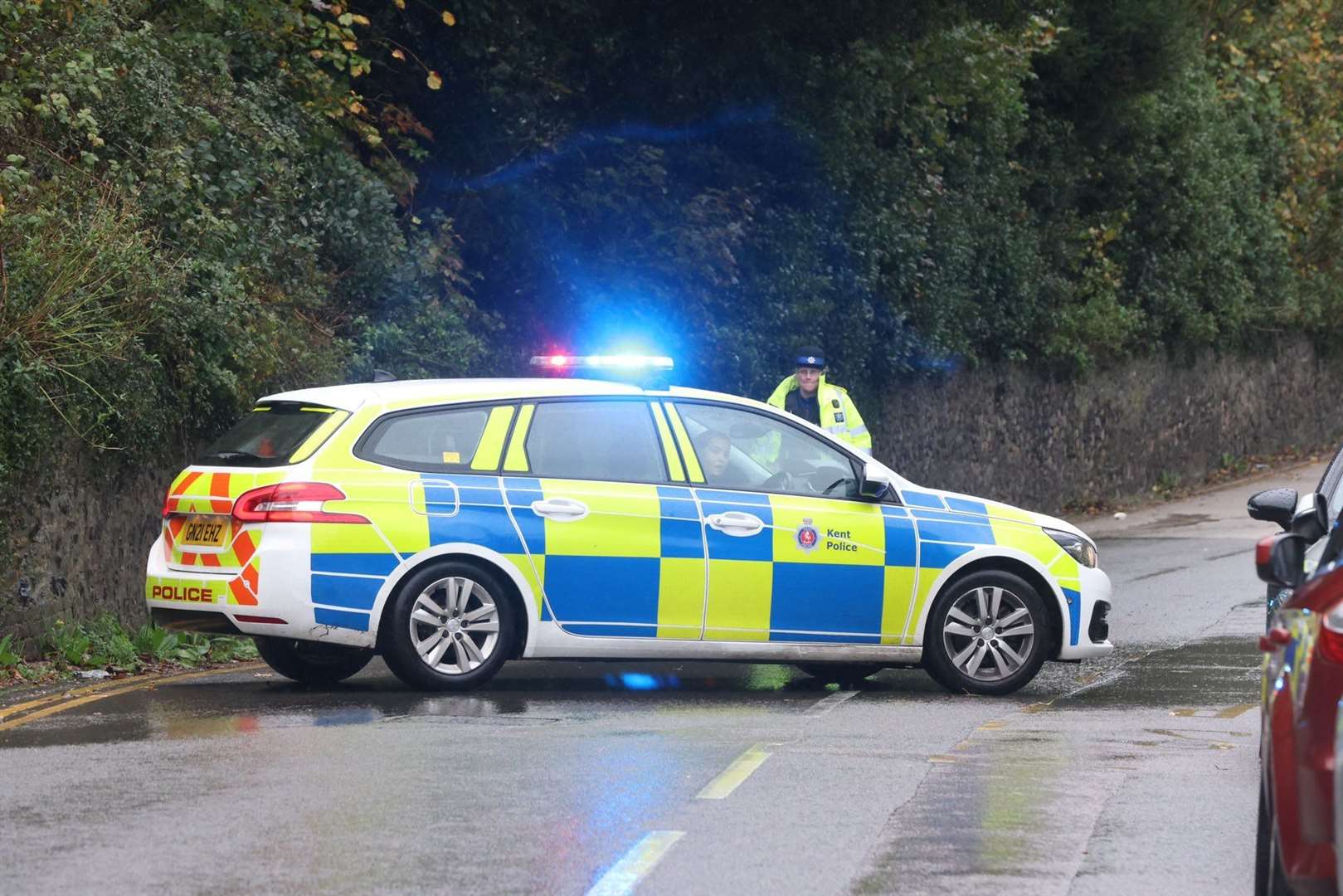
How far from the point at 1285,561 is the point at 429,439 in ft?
19.0

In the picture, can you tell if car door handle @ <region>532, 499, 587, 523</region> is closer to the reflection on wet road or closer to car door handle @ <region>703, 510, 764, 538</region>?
car door handle @ <region>703, 510, 764, 538</region>

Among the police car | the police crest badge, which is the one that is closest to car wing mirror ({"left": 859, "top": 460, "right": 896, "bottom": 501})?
the police car

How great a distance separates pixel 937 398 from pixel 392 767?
17.1 metres

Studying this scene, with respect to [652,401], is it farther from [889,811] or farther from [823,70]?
[823,70]

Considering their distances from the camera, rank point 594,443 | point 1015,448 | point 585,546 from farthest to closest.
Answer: point 1015,448 < point 594,443 < point 585,546

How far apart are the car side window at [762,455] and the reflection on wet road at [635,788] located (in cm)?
108

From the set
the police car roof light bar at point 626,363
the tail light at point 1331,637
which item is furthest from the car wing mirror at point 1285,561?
the police car roof light bar at point 626,363

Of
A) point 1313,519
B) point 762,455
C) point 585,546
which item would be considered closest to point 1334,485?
point 1313,519

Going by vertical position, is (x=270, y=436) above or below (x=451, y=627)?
above

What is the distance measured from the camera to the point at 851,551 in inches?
433

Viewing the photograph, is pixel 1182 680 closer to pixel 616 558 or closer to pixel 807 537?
pixel 807 537

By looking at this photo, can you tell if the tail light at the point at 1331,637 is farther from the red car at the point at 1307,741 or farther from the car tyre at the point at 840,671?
the car tyre at the point at 840,671

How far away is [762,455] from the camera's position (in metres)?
11.2

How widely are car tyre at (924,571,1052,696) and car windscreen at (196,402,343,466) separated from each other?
3.24 metres
